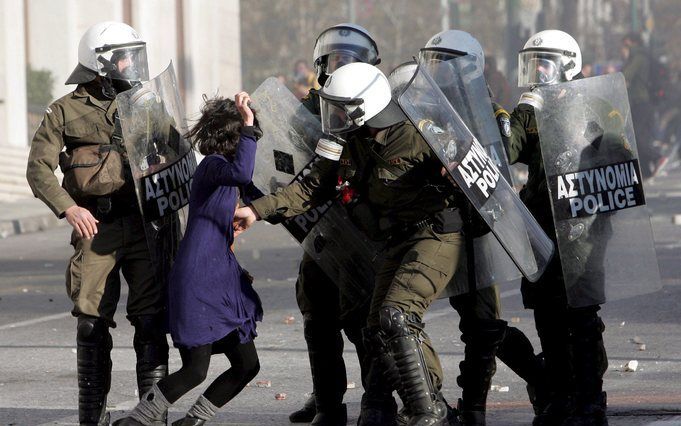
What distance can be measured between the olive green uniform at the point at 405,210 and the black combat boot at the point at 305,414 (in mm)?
818

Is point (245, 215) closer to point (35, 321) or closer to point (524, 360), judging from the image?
point (524, 360)

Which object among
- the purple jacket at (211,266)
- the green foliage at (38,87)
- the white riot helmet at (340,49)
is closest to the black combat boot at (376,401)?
the purple jacket at (211,266)

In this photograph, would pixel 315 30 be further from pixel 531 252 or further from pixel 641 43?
pixel 531 252

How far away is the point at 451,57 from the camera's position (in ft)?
19.8

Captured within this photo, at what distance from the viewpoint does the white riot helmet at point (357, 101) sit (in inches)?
216

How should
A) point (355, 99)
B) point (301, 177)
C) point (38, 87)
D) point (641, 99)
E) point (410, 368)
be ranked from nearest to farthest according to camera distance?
point (410, 368) → point (355, 99) → point (301, 177) → point (641, 99) → point (38, 87)

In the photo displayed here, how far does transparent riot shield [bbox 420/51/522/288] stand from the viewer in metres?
5.71

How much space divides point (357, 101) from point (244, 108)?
46 centimetres

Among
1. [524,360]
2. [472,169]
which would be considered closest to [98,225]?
[472,169]

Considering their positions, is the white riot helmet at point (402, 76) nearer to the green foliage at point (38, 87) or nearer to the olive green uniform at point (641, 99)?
the olive green uniform at point (641, 99)

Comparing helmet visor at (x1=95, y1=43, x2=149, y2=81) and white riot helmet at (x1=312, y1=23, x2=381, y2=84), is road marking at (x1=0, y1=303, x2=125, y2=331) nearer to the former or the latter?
white riot helmet at (x1=312, y1=23, x2=381, y2=84)

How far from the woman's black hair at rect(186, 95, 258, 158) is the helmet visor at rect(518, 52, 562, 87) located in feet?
3.84

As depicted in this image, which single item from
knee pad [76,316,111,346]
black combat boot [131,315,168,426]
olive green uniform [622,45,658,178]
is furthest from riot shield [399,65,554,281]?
olive green uniform [622,45,658,178]

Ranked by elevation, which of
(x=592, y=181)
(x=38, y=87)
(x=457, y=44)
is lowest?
(x=592, y=181)
